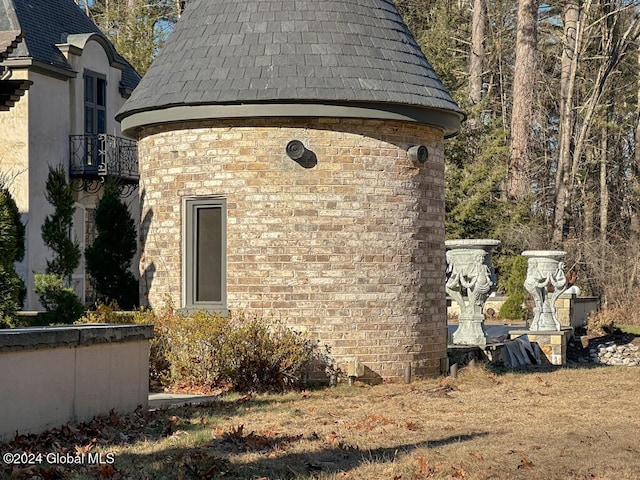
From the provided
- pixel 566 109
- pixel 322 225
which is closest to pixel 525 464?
pixel 322 225

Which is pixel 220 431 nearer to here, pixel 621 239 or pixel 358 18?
pixel 358 18

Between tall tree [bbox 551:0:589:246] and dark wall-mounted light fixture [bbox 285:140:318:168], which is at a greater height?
tall tree [bbox 551:0:589:246]

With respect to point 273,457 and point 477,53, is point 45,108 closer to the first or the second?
point 273,457

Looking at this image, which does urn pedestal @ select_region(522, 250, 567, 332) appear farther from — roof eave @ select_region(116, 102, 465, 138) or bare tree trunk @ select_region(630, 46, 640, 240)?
bare tree trunk @ select_region(630, 46, 640, 240)

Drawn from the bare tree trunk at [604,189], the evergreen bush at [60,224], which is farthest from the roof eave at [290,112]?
the bare tree trunk at [604,189]

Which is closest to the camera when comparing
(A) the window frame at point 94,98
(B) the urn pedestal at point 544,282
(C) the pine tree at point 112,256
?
(C) the pine tree at point 112,256

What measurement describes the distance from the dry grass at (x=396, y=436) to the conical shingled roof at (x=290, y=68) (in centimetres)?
364

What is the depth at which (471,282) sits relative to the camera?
18.0m

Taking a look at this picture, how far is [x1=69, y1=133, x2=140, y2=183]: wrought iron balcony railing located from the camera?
916 inches

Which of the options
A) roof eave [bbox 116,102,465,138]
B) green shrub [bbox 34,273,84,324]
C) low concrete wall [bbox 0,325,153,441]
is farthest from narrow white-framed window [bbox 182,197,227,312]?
low concrete wall [bbox 0,325,153,441]

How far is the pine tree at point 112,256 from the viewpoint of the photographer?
16000 millimetres

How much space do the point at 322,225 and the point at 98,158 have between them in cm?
1140

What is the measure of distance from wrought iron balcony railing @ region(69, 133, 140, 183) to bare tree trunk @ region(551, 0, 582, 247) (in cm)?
1309

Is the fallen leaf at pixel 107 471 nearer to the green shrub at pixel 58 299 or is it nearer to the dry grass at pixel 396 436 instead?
the dry grass at pixel 396 436
